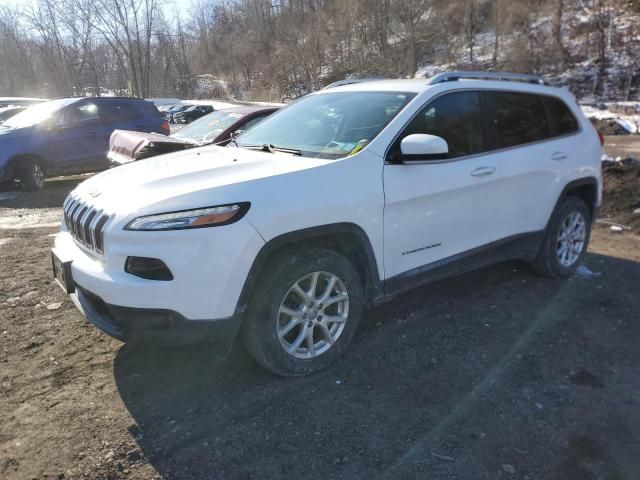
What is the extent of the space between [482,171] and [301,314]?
1.82 meters

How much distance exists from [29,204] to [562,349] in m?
8.64

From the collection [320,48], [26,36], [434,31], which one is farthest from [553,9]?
[26,36]

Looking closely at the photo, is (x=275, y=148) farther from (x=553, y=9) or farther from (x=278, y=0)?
(x=278, y=0)

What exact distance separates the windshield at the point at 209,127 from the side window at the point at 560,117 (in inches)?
169

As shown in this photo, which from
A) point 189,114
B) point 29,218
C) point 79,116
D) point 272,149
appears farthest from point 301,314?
point 189,114

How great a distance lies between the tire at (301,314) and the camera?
3.08 m

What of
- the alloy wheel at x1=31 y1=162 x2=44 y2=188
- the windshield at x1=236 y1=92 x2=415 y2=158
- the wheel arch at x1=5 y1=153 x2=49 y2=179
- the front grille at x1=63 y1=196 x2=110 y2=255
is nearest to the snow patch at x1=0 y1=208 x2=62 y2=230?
the wheel arch at x1=5 y1=153 x2=49 y2=179

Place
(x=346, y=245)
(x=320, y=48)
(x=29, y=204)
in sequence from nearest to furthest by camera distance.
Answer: (x=346, y=245)
(x=29, y=204)
(x=320, y=48)

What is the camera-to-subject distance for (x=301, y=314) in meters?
3.27

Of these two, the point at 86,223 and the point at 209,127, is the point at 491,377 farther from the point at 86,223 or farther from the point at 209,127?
the point at 209,127

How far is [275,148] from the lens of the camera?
382 cm

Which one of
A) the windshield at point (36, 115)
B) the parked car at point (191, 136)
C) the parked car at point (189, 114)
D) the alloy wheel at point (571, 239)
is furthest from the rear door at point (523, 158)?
the parked car at point (189, 114)

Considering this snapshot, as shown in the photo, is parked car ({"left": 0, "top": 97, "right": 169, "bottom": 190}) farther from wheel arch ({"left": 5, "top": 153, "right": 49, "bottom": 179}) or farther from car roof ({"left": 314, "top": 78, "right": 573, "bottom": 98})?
car roof ({"left": 314, "top": 78, "right": 573, "bottom": 98})

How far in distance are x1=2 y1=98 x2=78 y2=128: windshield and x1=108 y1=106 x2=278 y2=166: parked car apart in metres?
3.27
